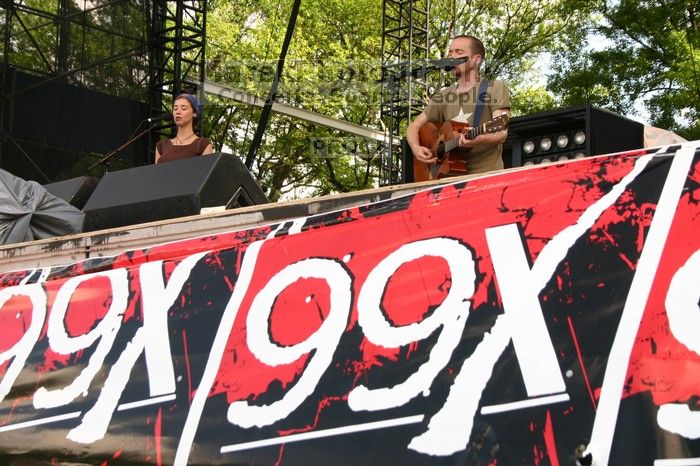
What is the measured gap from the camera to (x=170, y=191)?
4.95m

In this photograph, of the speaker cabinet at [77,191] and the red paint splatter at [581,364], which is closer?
the red paint splatter at [581,364]

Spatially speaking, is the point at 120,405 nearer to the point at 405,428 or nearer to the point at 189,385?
the point at 189,385

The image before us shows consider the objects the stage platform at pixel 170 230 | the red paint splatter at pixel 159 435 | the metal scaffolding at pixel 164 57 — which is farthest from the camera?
the metal scaffolding at pixel 164 57

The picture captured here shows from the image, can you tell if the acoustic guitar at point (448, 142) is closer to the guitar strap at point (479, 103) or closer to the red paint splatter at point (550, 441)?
the guitar strap at point (479, 103)

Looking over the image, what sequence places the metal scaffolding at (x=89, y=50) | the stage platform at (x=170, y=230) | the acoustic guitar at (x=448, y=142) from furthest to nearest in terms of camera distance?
1. the metal scaffolding at (x=89, y=50)
2. the acoustic guitar at (x=448, y=142)
3. the stage platform at (x=170, y=230)

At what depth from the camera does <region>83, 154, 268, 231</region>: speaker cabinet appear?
15.9 feet

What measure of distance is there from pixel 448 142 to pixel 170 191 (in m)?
1.44

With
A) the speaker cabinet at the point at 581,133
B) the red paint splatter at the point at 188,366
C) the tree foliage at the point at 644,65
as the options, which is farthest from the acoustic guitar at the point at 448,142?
the tree foliage at the point at 644,65

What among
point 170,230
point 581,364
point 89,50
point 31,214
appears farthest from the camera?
point 89,50

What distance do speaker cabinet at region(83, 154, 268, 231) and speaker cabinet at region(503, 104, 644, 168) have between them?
1.59 metres

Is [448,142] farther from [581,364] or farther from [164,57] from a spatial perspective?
[164,57]

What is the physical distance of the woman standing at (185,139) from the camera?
566cm

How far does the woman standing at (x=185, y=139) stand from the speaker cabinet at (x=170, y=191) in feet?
1.32

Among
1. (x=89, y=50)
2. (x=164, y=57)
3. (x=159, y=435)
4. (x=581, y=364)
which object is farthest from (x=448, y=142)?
(x=164, y=57)
